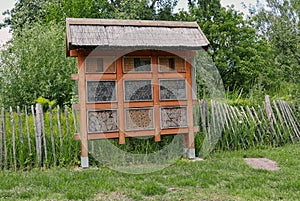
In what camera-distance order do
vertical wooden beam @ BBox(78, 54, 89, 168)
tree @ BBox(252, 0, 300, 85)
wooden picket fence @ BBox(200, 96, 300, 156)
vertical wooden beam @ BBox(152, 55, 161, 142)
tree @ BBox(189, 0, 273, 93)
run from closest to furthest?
1. vertical wooden beam @ BBox(78, 54, 89, 168)
2. vertical wooden beam @ BBox(152, 55, 161, 142)
3. wooden picket fence @ BBox(200, 96, 300, 156)
4. tree @ BBox(189, 0, 273, 93)
5. tree @ BBox(252, 0, 300, 85)

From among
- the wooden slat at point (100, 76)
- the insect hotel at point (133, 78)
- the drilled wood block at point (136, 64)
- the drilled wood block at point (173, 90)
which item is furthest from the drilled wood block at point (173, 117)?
the wooden slat at point (100, 76)

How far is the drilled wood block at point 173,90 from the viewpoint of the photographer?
242 inches

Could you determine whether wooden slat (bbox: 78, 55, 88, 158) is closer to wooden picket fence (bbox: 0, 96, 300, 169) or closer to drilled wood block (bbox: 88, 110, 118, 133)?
drilled wood block (bbox: 88, 110, 118, 133)

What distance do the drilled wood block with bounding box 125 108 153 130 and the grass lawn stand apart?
2.83 feet

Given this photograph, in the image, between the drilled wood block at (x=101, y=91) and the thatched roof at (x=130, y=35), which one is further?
the drilled wood block at (x=101, y=91)

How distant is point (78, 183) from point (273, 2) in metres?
18.2

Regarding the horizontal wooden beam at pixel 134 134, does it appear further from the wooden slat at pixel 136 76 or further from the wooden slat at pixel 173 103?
the wooden slat at pixel 136 76

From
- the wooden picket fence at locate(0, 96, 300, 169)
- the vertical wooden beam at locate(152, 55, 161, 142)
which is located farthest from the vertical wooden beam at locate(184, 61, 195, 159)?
the vertical wooden beam at locate(152, 55, 161, 142)

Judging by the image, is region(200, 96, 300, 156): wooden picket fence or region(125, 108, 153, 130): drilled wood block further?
region(200, 96, 300, 156): wooden picket fence

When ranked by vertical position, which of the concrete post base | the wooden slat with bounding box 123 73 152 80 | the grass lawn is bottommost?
the grass lawn

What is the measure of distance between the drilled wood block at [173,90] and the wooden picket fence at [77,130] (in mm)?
919

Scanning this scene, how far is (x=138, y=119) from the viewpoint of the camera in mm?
6000

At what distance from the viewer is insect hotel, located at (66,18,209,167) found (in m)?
5.76

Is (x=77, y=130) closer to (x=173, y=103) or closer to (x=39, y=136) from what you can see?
(x=39, y=136)
